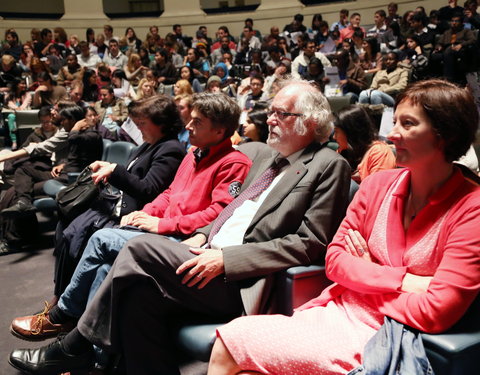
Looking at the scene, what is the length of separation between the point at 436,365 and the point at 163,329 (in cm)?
81

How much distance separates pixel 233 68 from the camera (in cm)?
779

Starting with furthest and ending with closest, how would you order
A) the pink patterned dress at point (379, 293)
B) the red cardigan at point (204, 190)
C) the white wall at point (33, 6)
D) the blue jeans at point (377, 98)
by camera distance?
the white wall at point (33, 6) → the blue jeans at point (377, 98) → the red cardigan at point (204, 190) → the pink patterned dress at point (379, 293)

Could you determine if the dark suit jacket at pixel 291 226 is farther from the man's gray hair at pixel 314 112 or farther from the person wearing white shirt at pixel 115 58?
the person wearing white shirt at pixel 115 58

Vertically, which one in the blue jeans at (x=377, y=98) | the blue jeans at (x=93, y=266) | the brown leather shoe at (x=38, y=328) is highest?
the blue jeans at (x=377, y=98)

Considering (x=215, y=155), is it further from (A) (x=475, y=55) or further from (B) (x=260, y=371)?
(A) (x=475, y=55)

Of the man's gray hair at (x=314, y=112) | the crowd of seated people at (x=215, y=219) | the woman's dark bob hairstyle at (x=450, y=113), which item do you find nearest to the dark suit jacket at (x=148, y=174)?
the crowd of seated people at (x=215, y=219)

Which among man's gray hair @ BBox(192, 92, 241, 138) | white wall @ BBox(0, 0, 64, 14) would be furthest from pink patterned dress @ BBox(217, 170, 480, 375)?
white wall @ BBox(0, 0, 64, 14)

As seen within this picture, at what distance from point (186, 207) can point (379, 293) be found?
1077mm

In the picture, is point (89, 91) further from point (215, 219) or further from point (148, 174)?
point (215, 219)

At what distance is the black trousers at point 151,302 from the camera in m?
1.36

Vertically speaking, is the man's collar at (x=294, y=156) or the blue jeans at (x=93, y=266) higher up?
the man's collar at (x=294, y=156)

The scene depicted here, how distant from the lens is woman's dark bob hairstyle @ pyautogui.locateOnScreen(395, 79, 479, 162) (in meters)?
1.08

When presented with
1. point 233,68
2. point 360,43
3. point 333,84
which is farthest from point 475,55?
point 233,68

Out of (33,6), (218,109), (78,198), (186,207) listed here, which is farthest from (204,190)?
(33,6)
